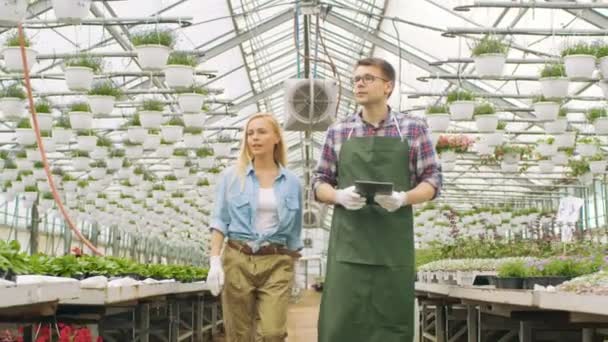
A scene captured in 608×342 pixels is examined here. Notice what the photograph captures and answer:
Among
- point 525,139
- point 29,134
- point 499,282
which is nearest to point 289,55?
point 525,139

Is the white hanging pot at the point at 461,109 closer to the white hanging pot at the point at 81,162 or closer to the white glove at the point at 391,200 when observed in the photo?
the white hanging pot at the point at 81,162

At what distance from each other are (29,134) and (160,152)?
2.19 metres

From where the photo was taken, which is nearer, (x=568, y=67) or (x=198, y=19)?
(x=568, y=67)

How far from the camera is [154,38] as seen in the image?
9.20 m

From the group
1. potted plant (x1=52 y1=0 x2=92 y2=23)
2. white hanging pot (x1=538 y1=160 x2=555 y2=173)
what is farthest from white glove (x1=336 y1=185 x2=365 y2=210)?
white hanging pot (x1=538 y1=160 x2=555 y2=173)

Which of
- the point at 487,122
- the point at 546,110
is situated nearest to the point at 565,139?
the point at 487,122

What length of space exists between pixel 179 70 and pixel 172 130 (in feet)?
9.46

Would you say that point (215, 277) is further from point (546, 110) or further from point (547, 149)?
point (547, 149)

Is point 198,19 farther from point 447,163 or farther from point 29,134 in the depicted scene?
point 447,163

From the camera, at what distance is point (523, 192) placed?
27.2 metres

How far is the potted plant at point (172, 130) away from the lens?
12.8m

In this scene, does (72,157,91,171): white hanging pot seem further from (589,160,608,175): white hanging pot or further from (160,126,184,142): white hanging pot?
(589,160,608,175): white hanging pot

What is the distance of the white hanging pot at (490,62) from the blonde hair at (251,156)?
19.5ft

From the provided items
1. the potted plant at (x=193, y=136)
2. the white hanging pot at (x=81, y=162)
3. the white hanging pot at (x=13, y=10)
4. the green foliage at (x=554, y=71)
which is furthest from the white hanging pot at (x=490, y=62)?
the white hanging pot at (x=81, y=162)
